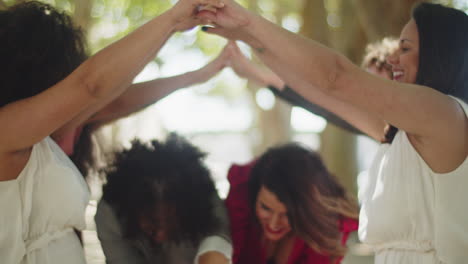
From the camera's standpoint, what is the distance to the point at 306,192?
9.50 ft

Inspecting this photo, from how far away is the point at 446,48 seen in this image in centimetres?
207

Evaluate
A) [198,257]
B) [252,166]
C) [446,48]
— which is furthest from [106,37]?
[446,48]

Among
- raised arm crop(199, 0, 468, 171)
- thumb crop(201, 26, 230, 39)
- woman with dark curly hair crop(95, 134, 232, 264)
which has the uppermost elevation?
thumb crop(201, 26, 230, 39)

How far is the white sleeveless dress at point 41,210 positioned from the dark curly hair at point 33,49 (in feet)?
0.73

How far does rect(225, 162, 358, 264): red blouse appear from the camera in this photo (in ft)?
9.56

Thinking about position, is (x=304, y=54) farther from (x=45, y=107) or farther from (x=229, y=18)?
(x=45, y=107)

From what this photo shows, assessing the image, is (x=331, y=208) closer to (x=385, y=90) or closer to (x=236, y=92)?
(x=385, y=90)

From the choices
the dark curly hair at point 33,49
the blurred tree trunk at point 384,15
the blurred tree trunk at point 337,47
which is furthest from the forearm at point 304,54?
the blurred tree trunk at point 337,47

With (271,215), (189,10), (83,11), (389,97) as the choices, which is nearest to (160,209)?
(271,215)

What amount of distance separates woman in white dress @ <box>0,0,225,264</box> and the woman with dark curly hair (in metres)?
0.30

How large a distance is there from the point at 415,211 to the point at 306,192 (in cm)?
94

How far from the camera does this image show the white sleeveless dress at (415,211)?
197 cm

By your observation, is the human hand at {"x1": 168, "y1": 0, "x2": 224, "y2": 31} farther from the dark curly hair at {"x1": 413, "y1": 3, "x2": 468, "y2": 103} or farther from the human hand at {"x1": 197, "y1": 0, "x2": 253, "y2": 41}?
the dark curly hair at {"x1": 413, "y1": 3, "x2": 468, "y2": 103}

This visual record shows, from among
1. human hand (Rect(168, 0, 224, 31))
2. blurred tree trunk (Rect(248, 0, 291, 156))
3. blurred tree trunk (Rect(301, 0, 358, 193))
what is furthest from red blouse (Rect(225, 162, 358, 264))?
blurred tree trunk (Rect(248, 0, 291, 156))
